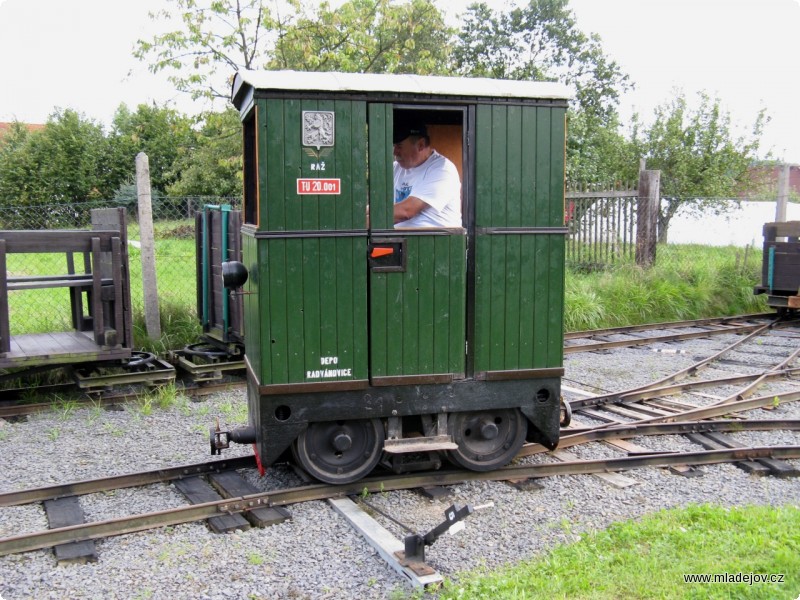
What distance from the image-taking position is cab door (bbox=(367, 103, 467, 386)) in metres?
4.94

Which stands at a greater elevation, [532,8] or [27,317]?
[532,8]

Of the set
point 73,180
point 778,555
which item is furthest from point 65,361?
point 73,180

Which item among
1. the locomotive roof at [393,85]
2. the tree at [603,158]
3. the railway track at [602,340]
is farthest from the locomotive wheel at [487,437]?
the tree at [603,158]

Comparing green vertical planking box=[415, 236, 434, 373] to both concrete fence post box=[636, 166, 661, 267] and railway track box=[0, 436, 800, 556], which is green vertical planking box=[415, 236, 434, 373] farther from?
concrete fence post box=[636, 166, 661, 267]

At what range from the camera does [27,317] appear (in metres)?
9.63

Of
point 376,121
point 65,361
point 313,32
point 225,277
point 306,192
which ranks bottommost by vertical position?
point 65,361

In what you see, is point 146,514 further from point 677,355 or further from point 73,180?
point 73,180

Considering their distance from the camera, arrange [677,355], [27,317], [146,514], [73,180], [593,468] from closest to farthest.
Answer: [146,514] < [593,468] < [27,317] < [677,355] < [73,180]

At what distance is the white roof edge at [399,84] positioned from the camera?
475 cm

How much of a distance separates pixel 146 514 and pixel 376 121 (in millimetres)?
2855

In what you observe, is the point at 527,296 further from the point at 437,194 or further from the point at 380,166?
the point at 380,166

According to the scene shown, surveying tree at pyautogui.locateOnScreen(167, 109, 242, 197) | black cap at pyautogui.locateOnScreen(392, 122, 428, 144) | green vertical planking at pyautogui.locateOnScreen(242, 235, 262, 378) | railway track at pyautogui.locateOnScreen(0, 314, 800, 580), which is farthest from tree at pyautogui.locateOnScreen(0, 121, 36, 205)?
black cap at pyautogui.locateOnScreen(392, 122, 428, 144)

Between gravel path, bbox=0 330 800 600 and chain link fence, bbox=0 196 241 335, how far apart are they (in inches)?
103

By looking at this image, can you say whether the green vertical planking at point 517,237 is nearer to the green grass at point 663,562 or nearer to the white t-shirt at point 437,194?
the white t-shirt at point 437,194
